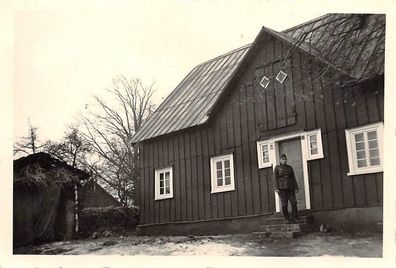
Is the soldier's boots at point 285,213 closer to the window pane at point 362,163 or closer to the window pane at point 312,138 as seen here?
the window pane at point 312,138

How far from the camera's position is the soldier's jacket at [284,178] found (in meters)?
9.10

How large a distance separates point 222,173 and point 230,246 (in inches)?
102

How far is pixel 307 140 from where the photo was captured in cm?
948

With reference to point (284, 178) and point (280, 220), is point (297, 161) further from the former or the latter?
point (280, 220)

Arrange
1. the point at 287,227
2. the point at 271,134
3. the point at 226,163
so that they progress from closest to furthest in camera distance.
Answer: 1. the point at 287,227
2. the point at 271,134
3. the point at 226,163

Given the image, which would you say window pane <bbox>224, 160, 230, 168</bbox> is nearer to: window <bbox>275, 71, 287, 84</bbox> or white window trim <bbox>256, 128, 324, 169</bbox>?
white window trim <bbox>256, 128, 324, 169</bbox>

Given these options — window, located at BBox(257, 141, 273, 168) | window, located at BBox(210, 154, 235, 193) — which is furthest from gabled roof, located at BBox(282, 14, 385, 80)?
window, located at BBox(210, 154, 235, 193)

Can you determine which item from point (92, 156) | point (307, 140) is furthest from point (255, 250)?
point (92, 156)

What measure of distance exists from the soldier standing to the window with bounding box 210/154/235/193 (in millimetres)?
1448

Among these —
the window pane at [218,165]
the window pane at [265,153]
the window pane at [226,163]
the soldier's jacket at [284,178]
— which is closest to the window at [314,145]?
the soldier's jacket at [284,178]

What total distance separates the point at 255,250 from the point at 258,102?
332 cm

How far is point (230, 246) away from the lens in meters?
8.47

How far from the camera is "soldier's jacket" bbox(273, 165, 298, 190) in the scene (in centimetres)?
910

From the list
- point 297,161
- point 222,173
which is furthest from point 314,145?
point 222,173
